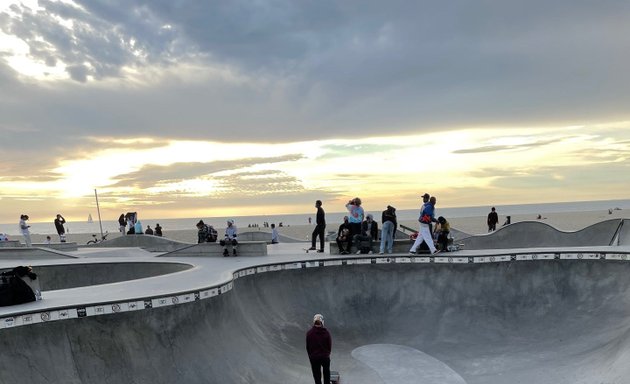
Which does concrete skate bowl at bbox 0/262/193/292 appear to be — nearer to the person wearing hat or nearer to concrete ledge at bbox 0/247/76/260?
concrete ledge at bbox 0/247/76/260

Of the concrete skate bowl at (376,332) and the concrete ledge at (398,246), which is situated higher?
the concrete ledge at (398,246)

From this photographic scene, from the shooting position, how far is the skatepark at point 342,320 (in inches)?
275

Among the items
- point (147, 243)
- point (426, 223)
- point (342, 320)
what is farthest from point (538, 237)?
point (147, 243)

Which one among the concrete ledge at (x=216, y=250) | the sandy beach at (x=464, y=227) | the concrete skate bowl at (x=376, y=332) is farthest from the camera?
the sandy beach at (x=464, y=227)

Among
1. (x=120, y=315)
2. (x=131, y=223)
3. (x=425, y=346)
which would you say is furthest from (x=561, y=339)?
(x=131, y=223)

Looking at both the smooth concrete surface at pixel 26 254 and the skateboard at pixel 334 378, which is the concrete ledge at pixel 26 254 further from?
the skateboard at pixel 334 378

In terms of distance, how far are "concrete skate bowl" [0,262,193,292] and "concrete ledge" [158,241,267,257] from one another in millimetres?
1978

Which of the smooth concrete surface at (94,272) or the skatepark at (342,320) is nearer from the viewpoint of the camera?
the skatepark at (342,320)

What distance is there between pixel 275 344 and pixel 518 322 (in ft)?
20.7

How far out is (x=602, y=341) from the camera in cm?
953

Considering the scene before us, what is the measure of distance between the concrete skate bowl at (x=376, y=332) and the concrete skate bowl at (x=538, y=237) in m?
6.28

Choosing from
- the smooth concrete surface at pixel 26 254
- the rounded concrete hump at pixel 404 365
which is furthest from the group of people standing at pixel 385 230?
the smooth concrete surface at pixel 26 254

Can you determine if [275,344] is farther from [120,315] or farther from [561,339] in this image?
[561,339]

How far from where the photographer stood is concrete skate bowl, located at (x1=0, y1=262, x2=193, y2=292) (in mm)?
14570
